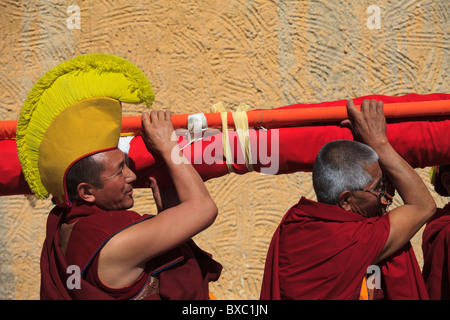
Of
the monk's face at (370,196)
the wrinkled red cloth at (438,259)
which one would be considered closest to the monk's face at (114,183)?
the monk's face at (370,196)

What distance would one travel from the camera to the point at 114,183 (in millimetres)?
2377

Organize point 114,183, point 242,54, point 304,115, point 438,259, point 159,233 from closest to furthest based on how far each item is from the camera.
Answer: point 159,233
point 114,183
point 304,115
point 438,259
point 242,54

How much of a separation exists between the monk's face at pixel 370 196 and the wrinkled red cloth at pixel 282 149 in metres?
0.20

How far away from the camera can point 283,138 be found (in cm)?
253

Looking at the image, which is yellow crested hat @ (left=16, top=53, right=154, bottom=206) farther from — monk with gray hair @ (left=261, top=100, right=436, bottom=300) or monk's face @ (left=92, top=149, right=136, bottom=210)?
monk with gray hair @ (left=261, top=100, right=436, bottom=300)

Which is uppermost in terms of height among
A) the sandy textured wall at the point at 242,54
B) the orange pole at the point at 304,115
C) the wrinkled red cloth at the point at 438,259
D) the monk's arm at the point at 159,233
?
the sandy textured wall at the point at 242,54

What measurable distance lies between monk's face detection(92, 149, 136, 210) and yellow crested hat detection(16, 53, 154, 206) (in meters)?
0.05

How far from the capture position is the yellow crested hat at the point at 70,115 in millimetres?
2297

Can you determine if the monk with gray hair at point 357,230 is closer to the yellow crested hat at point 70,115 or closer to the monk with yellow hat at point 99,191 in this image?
the monk with yellow hat at point 99,191

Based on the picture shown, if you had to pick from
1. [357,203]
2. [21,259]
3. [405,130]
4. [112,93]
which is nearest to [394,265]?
[357,203]

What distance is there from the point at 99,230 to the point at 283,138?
0.84 m

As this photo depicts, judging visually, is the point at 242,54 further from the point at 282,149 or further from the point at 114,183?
the point at 114,183

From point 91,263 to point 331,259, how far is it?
3.00 ft

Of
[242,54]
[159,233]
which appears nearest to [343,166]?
[159,233]
